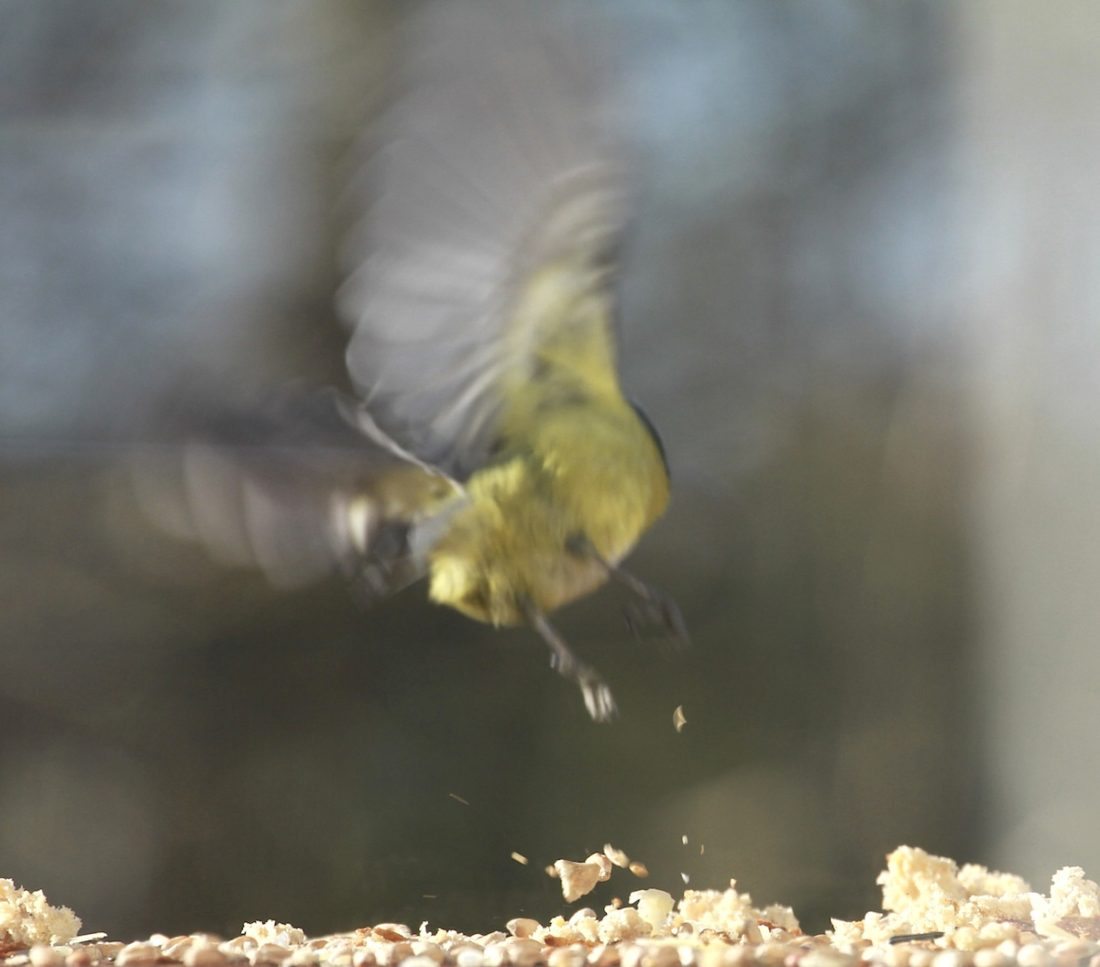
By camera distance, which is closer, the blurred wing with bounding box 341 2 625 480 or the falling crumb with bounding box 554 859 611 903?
the blurred wing with bounding box 341 2 625 480

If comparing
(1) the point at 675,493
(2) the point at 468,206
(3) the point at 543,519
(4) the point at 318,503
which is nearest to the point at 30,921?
(4) the point at 318,503

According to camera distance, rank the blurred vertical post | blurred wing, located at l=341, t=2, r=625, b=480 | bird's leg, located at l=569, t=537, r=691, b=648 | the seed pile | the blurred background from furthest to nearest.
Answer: the blurred background, the blurred vertical post, bird's leg, located at l=569, t=537, r=691, b=648, blurred wing, located at l=341, t=2, r=625, b=480, the seed pile

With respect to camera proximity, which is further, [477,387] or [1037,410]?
[1037,410]

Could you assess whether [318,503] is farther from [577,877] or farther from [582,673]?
[577,877]

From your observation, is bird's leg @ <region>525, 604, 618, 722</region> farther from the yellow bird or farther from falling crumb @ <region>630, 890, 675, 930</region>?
falling crumb @ <region>630, 890, 675, 930</region>

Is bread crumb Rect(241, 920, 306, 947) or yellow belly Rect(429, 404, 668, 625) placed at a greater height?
yellow belly Rect(429, 404, 668, 625)

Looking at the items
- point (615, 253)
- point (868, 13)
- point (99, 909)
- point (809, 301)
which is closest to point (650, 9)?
point (868, 13)

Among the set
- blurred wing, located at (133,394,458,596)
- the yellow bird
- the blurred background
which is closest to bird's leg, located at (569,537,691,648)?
the yellow bird
